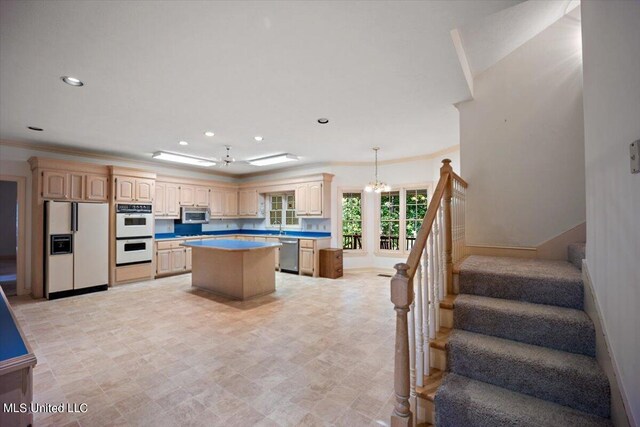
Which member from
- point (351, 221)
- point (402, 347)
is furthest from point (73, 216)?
point (402, 347)

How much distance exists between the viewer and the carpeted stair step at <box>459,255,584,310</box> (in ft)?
6.06

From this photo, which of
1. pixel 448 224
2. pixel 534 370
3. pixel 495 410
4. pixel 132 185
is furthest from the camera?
pixel 132 185

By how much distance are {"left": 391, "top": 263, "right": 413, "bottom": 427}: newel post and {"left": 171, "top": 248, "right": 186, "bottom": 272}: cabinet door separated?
6.22 m

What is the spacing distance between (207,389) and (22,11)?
117 inches

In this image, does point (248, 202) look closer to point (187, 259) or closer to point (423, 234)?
point (187, 259)

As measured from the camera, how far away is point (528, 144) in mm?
2881

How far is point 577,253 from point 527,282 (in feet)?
2.43

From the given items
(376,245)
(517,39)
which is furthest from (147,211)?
(517,39)

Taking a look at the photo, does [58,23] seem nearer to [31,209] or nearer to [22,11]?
[22,11]

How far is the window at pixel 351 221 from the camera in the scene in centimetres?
681

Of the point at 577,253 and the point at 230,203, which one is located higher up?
the point at 230,203

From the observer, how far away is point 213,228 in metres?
7.89

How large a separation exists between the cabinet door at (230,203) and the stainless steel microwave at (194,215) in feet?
2.23

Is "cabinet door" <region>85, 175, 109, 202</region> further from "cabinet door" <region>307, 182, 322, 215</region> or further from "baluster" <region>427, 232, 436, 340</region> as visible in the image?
"baluster" <region>427, 232, 436, 340</region>
